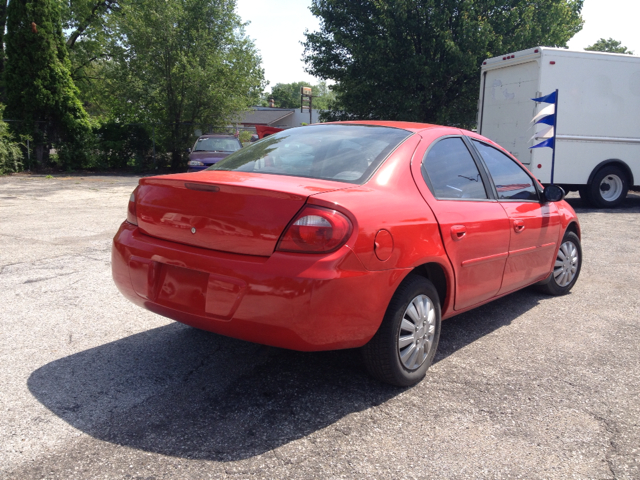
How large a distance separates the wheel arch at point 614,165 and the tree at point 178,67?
1621 cm

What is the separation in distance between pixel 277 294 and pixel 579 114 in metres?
11.2

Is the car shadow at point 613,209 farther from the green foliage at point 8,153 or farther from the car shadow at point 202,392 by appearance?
the green foliage at point 8,153

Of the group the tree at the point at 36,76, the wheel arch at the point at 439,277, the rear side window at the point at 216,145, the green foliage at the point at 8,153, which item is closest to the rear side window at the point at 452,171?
the wheel arch at the point at 439,277

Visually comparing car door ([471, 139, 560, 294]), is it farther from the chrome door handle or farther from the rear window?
the rear window

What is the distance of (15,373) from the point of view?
3.22m

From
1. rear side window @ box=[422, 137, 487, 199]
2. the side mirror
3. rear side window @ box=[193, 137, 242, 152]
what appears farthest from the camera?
rear side window @ box=[193, 137, 242, 152]

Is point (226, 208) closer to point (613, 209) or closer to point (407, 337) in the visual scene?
point (407, 337)

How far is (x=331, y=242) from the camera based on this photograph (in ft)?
8.76

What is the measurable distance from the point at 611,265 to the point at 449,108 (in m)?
17.3

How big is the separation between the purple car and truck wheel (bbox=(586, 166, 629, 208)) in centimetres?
979

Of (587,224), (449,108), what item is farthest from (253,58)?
(587,224)

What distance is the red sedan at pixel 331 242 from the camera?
2.68m

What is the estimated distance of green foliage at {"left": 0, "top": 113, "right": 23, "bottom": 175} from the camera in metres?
19.3

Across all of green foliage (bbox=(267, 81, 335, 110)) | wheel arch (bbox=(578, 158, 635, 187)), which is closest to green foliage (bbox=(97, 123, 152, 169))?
wheel arch (bbox=(578, 158, 635, 187))
